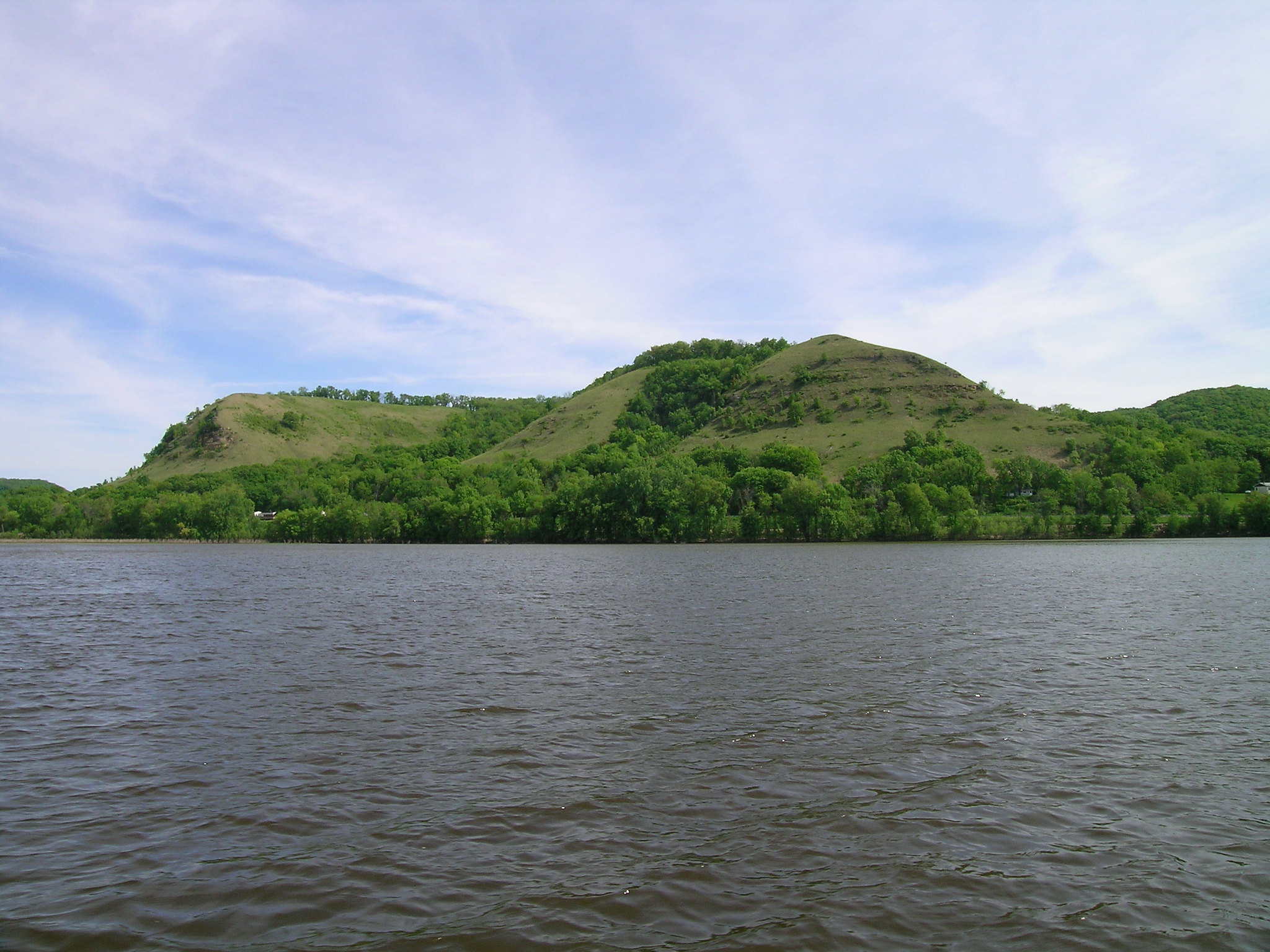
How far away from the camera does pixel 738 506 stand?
14388 cm

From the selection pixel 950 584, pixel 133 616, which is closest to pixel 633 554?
pixel 950 584

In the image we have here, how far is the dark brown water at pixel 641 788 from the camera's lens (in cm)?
868

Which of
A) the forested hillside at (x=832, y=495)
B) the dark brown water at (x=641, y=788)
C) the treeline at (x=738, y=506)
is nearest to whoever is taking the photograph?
the dark brown water at (x=641, y=788)

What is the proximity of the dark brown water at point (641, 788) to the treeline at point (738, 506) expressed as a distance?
9729cm

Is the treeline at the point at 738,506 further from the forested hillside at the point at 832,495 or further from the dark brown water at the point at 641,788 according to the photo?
the dark brown water at the point at 641,788

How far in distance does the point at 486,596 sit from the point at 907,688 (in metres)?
30.4

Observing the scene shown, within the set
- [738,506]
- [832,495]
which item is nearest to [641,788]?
[832,495]

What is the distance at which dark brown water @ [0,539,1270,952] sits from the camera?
868 centimetres

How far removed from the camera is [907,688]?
19734 mm

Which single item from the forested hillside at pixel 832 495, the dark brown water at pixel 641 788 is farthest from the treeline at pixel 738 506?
the dark brown water at pixel 641 788

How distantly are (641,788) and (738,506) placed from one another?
13241cm

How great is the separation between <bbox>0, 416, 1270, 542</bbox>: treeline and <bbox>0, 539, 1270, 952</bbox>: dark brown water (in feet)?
319

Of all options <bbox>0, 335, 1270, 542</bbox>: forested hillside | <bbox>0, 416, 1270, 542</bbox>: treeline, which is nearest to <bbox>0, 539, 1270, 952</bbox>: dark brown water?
<bbox>0, 416, 1270, 542</bbox>: treeline

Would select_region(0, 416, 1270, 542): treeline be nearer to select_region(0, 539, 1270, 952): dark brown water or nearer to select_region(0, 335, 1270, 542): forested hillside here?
select_region(0, 335, 1270, 542): forested hillside
